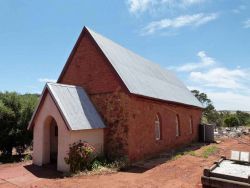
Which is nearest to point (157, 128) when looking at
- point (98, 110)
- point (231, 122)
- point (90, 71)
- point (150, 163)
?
point (150, 163)

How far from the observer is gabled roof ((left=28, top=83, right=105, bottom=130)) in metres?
13.3

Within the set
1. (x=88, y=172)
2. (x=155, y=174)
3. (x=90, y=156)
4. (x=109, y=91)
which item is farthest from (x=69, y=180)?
(x=109, y=91)

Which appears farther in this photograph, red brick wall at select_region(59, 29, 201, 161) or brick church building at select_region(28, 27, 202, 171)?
red brick wall at select_region(59, 29, 201, 161)

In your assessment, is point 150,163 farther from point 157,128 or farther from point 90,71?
point 90,71

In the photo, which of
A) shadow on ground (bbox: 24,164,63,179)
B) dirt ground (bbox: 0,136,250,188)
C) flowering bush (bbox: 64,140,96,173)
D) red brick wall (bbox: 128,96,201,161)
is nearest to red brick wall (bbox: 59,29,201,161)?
red brick wall (bbox: 128,96,201,161)

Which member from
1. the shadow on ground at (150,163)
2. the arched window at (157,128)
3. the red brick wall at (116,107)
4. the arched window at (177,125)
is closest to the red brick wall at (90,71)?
the red brick wall at (116,107)

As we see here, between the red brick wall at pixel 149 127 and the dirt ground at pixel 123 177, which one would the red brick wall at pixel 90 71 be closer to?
the red brick wall at pixel 149 127

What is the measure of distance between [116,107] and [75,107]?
2.35 metres

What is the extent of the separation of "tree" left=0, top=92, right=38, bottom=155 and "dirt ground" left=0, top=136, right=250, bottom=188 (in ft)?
15.3

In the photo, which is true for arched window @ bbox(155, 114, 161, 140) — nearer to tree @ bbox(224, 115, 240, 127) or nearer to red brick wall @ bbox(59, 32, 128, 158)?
red brick wall @ bbox(59, 32, 128, 158)

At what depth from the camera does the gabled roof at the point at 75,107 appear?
13.3m

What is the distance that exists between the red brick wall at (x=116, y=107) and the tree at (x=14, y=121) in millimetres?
4196

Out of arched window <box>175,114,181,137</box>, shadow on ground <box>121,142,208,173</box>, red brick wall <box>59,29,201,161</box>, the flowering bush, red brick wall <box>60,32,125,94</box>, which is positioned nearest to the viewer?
the flowering bush

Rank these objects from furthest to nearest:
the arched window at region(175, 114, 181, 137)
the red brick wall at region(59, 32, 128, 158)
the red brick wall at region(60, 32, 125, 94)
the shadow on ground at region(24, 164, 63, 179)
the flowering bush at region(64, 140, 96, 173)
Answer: the arched window at region(175, 114, 181, 137) → the red brick wall at region(60, 32, 125, 94) → the red brick wall at region(59, 32, 128, 158) → the flowering bush at region(64, 140, 96, 173) → the shadow on ground at region(24, 164, 63, 179)
